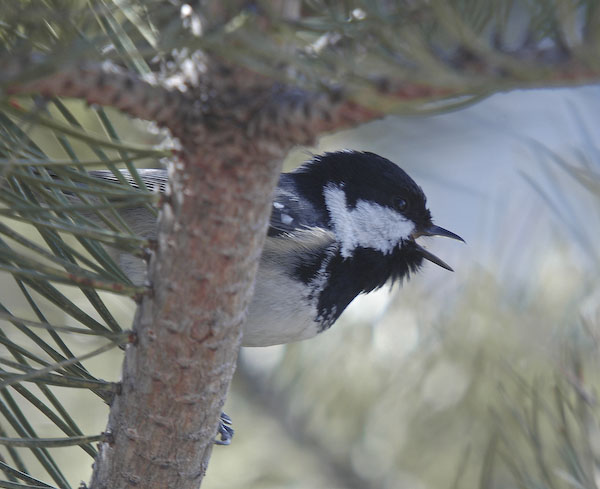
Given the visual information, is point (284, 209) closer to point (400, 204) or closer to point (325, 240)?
point (325, 240)

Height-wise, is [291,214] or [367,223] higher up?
[291,214]

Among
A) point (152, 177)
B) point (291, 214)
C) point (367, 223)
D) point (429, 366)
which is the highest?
point (152, 177)

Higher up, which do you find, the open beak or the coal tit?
the coal tit

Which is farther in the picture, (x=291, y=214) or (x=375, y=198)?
(x=375, y=198)

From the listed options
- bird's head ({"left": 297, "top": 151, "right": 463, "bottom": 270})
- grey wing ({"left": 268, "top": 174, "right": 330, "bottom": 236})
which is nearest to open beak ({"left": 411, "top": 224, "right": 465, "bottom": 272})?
bird's head ({"left": 297, "top": 151, "right": 463, "bottom": 270})

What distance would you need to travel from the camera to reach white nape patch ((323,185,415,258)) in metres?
1.48

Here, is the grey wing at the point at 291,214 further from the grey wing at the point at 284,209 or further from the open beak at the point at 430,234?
the open beak at the point at 430,234

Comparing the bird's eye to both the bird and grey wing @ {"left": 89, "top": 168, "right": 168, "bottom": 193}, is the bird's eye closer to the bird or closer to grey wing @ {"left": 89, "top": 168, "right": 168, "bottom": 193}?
the bird

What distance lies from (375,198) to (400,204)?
0.06 metres

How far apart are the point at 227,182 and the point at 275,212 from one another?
837mm

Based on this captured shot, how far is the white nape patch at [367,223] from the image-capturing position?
4.87 feet

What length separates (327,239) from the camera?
4.56 feet

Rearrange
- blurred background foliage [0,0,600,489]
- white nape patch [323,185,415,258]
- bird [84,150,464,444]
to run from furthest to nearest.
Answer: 1. white nape patch [323,185,415,258]
2. bird [84,150,464,444]
3. blurred background foliage [0,0,600,489]

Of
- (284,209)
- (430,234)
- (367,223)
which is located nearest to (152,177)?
(284,209)
